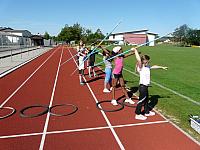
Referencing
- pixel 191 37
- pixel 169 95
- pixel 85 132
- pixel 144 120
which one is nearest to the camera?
pixel 85 132

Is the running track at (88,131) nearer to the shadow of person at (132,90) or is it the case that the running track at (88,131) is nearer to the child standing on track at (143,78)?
the child standing on track at (143,78)

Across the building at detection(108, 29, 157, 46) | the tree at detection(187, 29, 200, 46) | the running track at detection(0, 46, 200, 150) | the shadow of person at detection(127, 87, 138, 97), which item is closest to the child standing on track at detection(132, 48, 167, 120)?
the running track at detection(0, 46, 200, 150)

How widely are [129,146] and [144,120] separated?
66.6 inches

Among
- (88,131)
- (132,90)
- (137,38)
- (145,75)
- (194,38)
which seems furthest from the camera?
(194,38)

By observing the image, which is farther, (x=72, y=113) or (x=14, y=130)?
(x=72, y=113)

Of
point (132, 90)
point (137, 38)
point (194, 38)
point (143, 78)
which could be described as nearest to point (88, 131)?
point (143, 78)

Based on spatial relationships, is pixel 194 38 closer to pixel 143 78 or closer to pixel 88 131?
pixel 143 78

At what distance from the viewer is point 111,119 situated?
6.82 meters

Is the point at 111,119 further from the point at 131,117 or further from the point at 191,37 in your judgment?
the point at 191,37

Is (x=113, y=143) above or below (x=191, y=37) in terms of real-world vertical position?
below

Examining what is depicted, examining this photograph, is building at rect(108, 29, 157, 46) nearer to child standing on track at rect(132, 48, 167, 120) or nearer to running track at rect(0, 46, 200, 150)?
child standing on track at rect(132, 48, 167, 120)

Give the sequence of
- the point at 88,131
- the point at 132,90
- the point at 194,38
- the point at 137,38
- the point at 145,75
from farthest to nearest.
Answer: the point at 194,38
the point at 137,38
the point at 132,90
the point at 145,75
the point at 88,131

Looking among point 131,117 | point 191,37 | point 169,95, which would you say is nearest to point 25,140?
point 131,117

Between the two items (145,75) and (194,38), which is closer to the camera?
(145,75)
